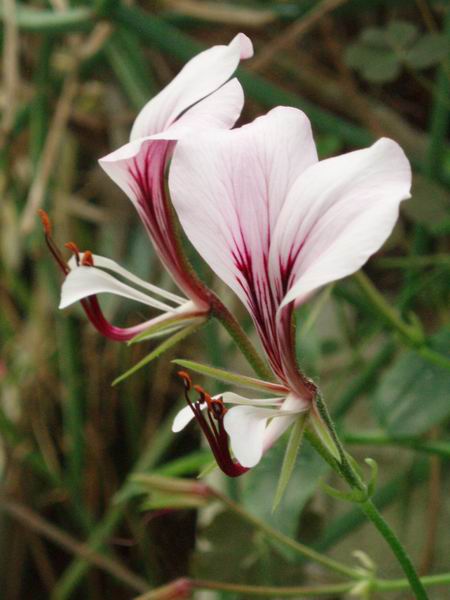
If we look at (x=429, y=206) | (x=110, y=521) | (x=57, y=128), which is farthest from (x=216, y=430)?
(x=57, y=128)

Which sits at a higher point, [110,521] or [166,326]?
[166,326]

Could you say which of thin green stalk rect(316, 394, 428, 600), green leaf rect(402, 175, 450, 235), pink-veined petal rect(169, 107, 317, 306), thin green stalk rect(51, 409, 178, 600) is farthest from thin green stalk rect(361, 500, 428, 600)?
thin green stalk rect(51, 409, 178, 600)

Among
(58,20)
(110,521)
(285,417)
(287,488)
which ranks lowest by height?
(110,521)

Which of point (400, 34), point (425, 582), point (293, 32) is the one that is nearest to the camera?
point (425, 582)

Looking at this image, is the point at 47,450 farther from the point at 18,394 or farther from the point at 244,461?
the point at 244,461

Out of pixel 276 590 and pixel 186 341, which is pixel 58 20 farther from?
A: pixel 276 590

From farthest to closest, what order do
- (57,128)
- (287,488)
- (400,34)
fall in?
(57,128)
(400,34)
(287,488)

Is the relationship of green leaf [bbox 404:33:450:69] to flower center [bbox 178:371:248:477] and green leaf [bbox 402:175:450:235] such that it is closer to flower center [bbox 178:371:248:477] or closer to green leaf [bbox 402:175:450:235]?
green leaf [bbox 402:175:450:235]

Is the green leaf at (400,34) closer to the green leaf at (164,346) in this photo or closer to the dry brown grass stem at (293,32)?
the dry brown grass stem at (293,32)

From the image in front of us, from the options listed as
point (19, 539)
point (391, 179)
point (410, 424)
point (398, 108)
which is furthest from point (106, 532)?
point (391, 179)
